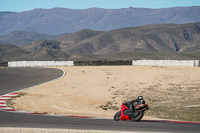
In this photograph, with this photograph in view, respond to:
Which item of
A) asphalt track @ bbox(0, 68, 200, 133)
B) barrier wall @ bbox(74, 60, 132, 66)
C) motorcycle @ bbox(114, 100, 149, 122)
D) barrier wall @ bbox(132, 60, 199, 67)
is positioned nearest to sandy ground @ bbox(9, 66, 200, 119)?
motorcycle @ bbox(114, 100, 149, 122)

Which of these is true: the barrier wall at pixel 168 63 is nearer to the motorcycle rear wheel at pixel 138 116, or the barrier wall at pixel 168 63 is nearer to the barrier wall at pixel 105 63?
the barrier wall at pixel 105 63

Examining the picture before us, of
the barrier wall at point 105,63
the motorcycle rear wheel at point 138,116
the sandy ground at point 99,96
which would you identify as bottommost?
the sandy ground at point 99,96

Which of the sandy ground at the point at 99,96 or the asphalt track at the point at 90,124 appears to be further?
the sandy ground at the point at 99,96

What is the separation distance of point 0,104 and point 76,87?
1379 cm

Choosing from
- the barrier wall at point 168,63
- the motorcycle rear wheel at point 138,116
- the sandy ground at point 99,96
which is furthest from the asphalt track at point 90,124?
the barrier wall at point 168,63

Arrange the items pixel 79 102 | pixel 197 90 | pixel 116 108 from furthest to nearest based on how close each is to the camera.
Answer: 1. pixel 197 90
2. pixel 79 102
3. pixel 116 108

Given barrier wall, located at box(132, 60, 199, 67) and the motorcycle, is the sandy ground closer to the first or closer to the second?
the motorcycle

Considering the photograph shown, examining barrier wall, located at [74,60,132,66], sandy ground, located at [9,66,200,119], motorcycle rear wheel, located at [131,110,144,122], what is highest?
barrier wall, located at [74,60,132,66]

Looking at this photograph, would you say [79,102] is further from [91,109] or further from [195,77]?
[195,77]

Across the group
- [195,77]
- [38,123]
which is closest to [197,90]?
[195,77]

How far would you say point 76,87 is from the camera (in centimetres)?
3569

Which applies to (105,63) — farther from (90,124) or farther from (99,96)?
(90,124)

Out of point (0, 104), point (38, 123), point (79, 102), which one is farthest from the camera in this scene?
point (79, 102)

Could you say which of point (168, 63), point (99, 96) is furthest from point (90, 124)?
point (168, 63)
